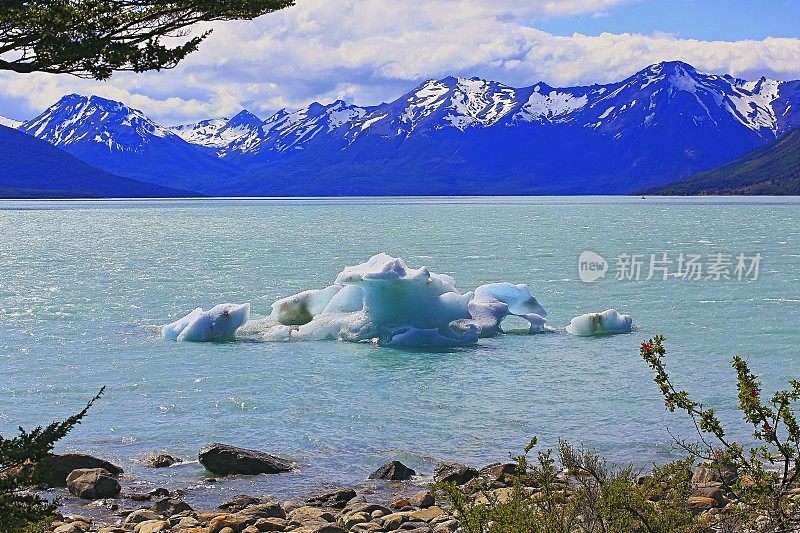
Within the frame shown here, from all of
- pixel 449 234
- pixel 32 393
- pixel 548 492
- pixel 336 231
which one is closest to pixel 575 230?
pixel 449 234

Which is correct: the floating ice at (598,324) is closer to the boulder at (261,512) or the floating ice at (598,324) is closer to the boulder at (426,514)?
the boulder at (426,514)

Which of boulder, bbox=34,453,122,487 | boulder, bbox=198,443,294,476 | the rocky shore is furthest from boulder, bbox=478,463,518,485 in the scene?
boulder, bbox=34,453,122,487

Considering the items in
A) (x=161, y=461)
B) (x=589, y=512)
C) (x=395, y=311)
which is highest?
(x=589, y=512)

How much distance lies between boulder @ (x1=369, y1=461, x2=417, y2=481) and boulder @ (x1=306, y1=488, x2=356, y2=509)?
36.3 inches

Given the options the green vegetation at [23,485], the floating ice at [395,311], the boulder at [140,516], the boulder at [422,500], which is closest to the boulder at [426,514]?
the boulder at [422,500]

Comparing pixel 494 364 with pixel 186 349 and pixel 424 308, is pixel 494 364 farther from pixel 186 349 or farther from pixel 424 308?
pixel 186 349

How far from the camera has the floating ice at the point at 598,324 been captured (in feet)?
82.7

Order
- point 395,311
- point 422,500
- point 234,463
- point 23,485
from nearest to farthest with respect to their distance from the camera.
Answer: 1. point 23,485
2. point 422,500
3. point 234,463
4. point 395,311

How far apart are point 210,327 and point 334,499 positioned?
14.0 m

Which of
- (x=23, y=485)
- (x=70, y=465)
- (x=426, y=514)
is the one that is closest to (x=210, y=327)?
(x=70, y=465)

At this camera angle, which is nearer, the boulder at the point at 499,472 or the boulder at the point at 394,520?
the boulder at the point at 394,520

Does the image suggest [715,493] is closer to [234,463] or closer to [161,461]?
[234,463]

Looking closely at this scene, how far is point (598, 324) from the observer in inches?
998

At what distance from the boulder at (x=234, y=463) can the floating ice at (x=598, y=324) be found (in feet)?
44.1
